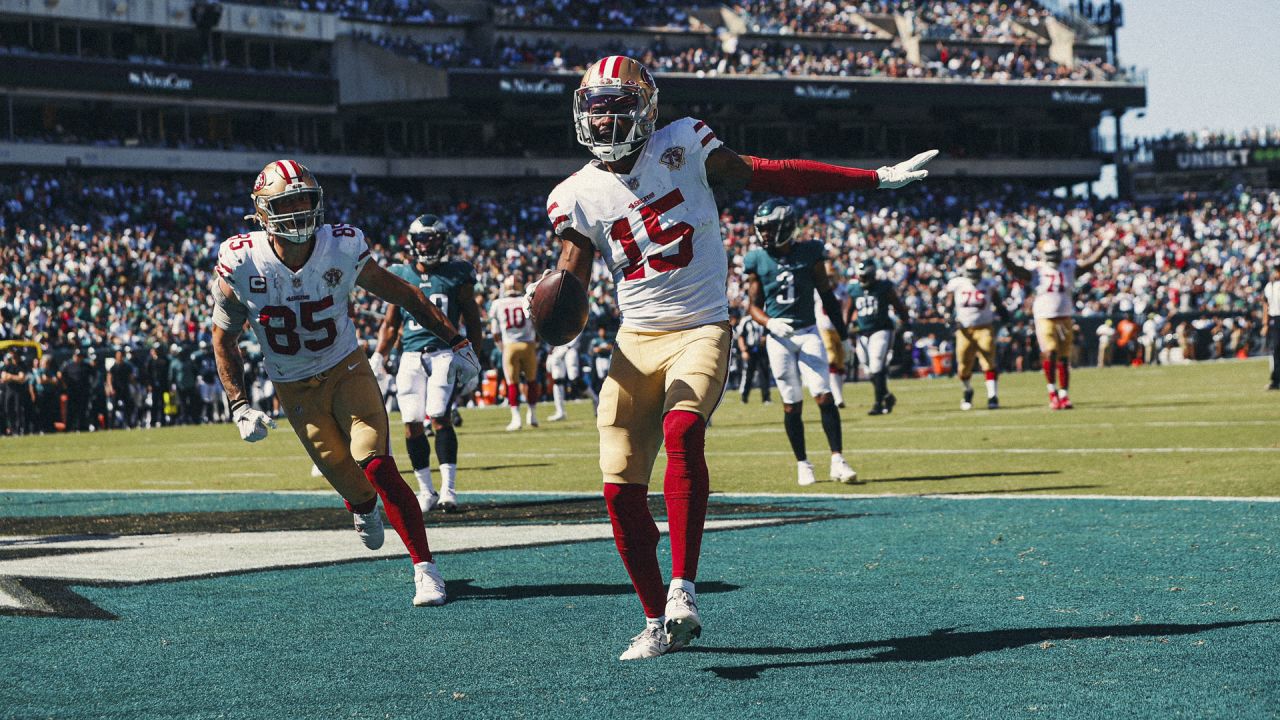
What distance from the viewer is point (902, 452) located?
46.3 feet

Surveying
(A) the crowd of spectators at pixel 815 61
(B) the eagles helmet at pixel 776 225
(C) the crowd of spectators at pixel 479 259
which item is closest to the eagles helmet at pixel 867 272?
(B) the eagles helmet at pixel 776 225

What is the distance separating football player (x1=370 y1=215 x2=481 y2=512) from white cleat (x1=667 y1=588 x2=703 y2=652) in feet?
18.9

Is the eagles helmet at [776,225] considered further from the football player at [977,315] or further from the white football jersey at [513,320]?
the football player at [977,315]

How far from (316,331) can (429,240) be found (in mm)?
3897

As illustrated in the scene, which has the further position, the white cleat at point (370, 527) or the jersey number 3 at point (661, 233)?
the white cleat at point (370, 527)

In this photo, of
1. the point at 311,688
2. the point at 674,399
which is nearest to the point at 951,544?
the point at 674,399

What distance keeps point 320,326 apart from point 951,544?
339cm

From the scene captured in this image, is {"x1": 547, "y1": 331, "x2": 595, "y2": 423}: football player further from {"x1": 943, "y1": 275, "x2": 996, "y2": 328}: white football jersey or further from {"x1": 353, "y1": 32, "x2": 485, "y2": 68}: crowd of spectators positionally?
{"x1": 353, "y1": 32, "x2": 485, "y2": 68}: crowd of spectators

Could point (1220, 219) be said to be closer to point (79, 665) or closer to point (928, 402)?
point (928, 402)

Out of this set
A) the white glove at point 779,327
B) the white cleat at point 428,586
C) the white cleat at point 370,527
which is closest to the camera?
the white cleat at point 428,586

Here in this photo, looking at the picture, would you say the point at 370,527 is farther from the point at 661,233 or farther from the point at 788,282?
the point at 788,282

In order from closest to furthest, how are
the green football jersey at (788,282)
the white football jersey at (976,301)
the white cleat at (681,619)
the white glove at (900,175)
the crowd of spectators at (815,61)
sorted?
A: the white cleat at (681,619) < the white glove at (900,175) < the green football jersey at (788,282) < the white football jersey at (976,301) < the crowd of spectators at (815,61)

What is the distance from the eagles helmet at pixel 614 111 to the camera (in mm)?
5594

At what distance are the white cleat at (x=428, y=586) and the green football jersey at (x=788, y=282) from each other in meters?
5.45
